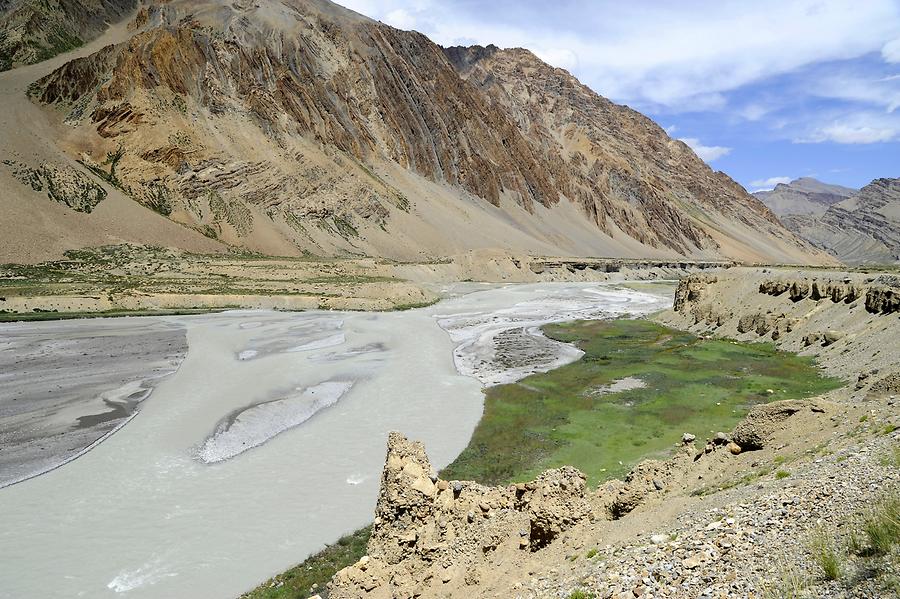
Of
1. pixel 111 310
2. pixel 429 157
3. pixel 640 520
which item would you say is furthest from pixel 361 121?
pixel 640 520

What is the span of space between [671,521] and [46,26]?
165 meters

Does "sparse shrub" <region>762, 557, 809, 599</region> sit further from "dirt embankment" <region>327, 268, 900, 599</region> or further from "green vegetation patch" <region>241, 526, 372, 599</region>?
"green vegetation patch" <region>241, 526, 372, 599</region>

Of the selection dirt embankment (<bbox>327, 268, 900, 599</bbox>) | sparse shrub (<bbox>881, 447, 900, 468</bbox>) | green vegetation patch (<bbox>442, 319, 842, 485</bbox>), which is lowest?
green vegetation patch (<bbox>442, 319, 842, 485</bbox>)

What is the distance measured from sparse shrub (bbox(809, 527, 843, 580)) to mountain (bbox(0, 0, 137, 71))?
149330 millimetres

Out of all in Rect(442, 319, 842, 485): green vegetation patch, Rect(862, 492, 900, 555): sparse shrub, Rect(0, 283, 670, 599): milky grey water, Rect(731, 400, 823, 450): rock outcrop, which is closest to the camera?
Rect(862, 492, 900, 555): sparse shrub

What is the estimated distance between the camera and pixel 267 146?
106 m

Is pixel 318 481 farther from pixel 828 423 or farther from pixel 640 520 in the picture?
pixel 828 423

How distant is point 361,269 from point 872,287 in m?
60.8

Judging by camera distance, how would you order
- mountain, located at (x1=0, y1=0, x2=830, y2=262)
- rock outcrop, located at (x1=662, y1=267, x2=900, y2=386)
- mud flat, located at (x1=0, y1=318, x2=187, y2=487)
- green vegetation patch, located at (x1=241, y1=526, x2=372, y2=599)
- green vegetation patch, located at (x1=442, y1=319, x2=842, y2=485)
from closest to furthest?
green vegetation patch, located at (x1=241, y1=526, x2=372, y2=599), green vegetation patch, located at (x1=442, y1=319, x2=842, y2=485), mud flat, located at (x1=0, y1=318, x2=187, y2=487), rock outcrop, located at (x1=662, y1=267, x2=900, y2=386), mountain, located at (x1=0, y1=0, x2=830, y2=262)

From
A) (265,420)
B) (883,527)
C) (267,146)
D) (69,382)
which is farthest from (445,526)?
(267,146)

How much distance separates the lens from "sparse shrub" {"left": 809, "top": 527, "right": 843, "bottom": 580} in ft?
17.1

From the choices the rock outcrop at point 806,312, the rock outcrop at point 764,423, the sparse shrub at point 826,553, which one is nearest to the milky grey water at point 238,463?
the rock outcrop at point 764,423

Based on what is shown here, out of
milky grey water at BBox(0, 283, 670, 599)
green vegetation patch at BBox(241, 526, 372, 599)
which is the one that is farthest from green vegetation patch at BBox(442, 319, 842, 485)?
green vegetation patch at BBox(241, 526, 372, 599)

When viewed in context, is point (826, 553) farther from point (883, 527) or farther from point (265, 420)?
point (265, 420)
